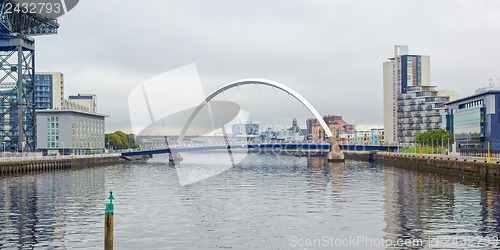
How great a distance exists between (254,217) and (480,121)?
88218mm

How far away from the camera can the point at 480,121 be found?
4402 inches

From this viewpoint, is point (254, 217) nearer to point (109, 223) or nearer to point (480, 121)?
point (109, 223)

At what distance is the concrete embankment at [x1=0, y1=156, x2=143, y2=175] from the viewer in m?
83.0

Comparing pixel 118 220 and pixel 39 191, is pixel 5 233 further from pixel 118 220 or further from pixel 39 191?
pixel 39 191

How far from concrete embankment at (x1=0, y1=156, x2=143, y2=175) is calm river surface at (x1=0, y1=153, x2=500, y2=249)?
2900 centimetres

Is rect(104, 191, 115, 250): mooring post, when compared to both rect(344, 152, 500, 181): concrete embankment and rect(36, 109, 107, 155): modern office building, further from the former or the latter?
rect(36, 109, 107, 155): modern office building

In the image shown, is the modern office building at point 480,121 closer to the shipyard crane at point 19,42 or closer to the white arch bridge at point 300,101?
the white arch bridge at point 300,101

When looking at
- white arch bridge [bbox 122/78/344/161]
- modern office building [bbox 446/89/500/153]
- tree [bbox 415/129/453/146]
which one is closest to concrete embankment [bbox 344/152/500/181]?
modern office building [bbox 446/89/500/153]

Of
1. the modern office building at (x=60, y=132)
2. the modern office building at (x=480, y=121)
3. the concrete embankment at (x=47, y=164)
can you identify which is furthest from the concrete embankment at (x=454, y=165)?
the modern office building at (x=60, y=132)

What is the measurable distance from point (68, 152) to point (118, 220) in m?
125

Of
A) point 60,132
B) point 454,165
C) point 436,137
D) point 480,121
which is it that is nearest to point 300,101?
point 436,137

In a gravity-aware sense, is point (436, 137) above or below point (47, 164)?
above

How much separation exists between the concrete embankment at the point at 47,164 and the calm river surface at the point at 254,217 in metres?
29.0

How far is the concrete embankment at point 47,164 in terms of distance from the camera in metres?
83.0
